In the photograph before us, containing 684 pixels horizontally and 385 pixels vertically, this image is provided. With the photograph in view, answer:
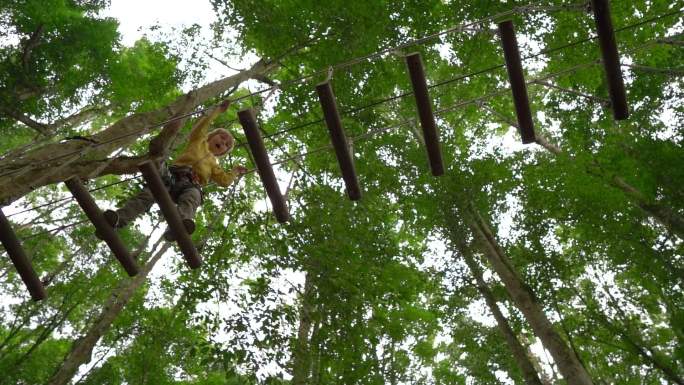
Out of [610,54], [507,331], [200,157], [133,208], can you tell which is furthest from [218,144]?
[507,331]

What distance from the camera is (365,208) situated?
616cm

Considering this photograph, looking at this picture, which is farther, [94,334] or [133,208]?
[94,334]

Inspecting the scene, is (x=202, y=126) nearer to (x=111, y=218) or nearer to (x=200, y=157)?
(x=200, y=157)

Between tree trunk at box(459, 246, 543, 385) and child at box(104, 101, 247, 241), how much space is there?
572cm

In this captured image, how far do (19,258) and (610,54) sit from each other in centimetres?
422

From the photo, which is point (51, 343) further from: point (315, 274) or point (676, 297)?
point (676, 297)

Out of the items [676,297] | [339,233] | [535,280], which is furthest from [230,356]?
[676,297]

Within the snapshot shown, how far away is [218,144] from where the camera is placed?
4.69 m

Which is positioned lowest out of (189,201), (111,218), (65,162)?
(111,218)

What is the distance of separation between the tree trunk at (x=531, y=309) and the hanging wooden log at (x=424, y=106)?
4.90 metres

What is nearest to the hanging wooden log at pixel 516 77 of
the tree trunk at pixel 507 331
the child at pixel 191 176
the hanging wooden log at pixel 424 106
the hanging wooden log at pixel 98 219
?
the hanging wooden log at pixel 424 106

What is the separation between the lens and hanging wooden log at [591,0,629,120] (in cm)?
277

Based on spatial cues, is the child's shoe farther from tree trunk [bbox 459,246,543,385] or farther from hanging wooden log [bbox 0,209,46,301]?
tree trunk [bbox 459,246,543,385]

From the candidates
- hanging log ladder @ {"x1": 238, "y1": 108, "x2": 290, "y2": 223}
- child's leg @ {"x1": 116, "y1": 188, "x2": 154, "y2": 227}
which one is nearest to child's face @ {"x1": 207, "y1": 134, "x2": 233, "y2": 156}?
child's leg @ {"x1": 116, "y1": 188, "x2": 154, "y2": 227}
